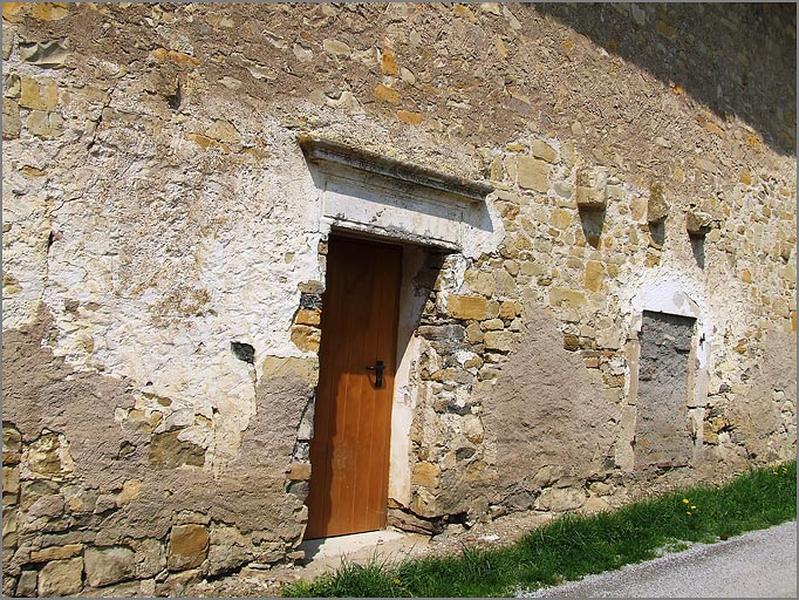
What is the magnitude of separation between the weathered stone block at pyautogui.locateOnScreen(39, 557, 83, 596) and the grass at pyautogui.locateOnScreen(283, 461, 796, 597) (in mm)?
899

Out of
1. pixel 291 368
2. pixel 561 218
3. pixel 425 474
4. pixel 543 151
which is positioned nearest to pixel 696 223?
pixel 561 218

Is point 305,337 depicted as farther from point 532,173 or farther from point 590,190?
point 590,190

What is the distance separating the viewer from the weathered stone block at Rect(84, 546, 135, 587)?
10.7 feet

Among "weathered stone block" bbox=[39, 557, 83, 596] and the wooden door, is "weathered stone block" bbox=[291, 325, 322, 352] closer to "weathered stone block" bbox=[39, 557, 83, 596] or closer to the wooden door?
the wooden door

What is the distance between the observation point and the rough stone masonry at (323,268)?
3229 millimetres

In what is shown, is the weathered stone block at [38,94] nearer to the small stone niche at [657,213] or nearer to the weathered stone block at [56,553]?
the weathered stone block at [56,553]

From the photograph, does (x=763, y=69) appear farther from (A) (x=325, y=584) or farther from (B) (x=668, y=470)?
(A) (x=325, y=584)

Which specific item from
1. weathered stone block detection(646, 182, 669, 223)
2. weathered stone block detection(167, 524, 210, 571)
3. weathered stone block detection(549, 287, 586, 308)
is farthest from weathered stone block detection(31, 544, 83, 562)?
weathered stone block detection(646, 182, 669, 223)

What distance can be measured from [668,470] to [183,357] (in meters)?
4.09

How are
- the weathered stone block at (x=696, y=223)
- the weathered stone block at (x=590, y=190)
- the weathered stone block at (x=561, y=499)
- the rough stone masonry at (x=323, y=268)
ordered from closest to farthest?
1. the rough stone masonry at (x=323, y=268)
2. the weathered stone block at (x=561, y=499)
3. the weathered stone block at (x=590, y=190)
4. the weathered stone block at (x=696, y=223)

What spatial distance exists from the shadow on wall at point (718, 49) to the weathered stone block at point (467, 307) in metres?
2.04

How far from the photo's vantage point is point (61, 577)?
3.19m

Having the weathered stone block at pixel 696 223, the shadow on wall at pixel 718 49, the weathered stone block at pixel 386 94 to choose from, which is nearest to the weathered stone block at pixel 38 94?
the weathered stone block at pixel 386 94

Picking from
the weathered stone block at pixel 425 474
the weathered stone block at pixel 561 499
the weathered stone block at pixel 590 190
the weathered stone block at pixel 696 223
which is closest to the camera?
the weathered stone block at pixel 425 474
